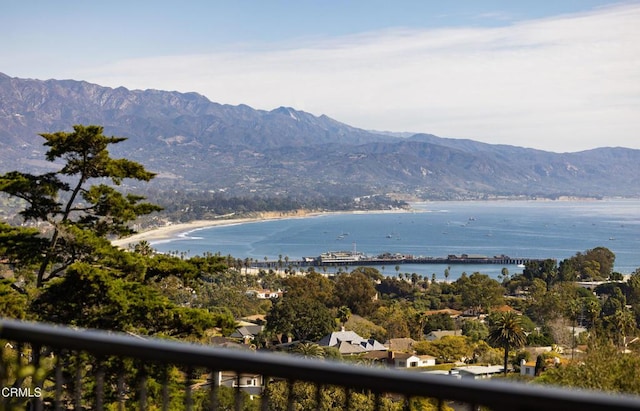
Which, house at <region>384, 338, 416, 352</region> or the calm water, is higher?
house at <region>384, 338, 416, 352</region>

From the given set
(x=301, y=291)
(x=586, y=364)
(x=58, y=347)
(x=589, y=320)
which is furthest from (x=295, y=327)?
(x=58, y=347)

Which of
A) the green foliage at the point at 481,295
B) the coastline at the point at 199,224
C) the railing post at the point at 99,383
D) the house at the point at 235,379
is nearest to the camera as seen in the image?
the house at the point at 235,379

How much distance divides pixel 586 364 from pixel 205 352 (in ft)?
41.6

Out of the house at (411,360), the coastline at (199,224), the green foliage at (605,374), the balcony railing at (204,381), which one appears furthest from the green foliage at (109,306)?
the coastline at (199,224)

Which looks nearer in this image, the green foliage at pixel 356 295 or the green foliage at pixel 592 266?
the green foliage at pixel 356 295

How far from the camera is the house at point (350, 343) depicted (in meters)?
27.3

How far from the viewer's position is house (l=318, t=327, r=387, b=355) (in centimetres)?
2728

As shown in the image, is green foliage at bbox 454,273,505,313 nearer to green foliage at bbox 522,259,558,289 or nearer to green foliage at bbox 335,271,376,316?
green foliage at bbox 335,271,376,316

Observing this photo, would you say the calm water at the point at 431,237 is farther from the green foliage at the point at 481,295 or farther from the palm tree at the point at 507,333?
the palm tree at the point at 507,333

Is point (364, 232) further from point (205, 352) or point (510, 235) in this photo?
point (205, 352)

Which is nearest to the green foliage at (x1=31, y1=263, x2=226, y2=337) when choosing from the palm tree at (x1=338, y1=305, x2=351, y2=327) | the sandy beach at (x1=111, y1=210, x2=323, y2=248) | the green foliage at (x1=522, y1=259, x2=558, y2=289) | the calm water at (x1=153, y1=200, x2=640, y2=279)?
the palm tree at (x1=338, y1=305, x2=351, y2=327)

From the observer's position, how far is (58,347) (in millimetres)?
1973

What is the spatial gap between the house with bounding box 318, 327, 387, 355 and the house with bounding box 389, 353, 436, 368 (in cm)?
250
